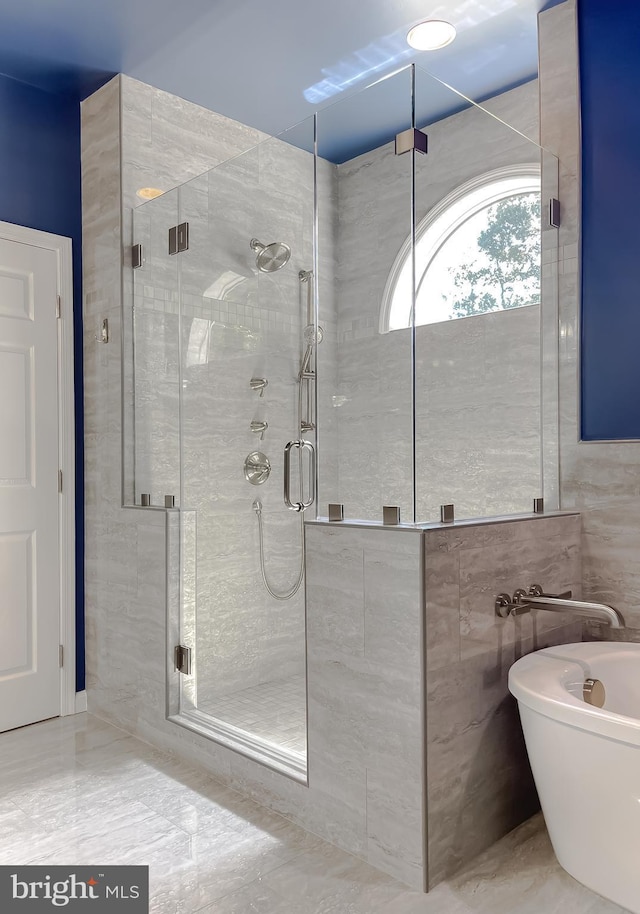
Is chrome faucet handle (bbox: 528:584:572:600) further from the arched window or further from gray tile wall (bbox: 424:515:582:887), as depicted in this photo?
the arched window

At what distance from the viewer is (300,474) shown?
2.30 meters

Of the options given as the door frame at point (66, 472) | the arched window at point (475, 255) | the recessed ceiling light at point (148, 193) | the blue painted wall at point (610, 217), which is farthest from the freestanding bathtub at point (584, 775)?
the recessed ceiling light at point (148, 193)

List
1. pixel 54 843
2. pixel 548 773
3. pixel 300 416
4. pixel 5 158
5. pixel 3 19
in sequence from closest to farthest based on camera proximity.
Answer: pixel 548 773
pixel 54 843
pixel 300 416
pixel 3 19
pixel 5 158

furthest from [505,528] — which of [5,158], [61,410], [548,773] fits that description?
[5,158]

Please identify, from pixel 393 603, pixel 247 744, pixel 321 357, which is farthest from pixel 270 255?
pixel 247 744

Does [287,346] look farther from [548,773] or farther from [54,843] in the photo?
[54,843]

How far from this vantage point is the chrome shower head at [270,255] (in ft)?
7.68

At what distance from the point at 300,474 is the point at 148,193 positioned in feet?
5.32

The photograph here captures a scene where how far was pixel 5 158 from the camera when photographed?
2893 millimetres

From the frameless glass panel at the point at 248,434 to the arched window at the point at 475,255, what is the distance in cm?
42

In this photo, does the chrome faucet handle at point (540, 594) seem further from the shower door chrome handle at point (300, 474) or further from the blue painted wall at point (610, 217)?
the shower door chrome handle at point (300, 474)

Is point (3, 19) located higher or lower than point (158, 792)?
higher

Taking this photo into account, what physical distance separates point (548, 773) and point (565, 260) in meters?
1.70

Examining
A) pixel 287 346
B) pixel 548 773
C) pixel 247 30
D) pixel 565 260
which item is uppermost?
pixel 247 30
